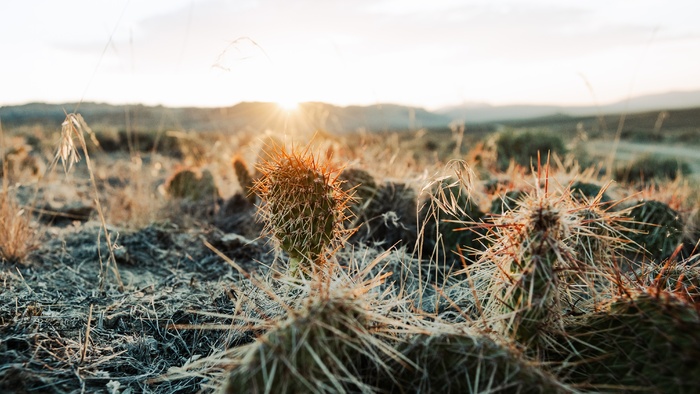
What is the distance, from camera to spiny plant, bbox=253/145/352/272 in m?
2.28

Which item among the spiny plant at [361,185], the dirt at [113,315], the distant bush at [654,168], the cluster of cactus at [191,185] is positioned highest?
the spiny plant at [361,185]

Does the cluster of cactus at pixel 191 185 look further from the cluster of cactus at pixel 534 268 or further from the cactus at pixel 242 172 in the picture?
the cluster of cactus at pixel 534 268

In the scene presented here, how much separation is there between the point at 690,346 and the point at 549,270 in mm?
421

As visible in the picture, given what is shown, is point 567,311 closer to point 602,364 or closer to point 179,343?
point 602,364

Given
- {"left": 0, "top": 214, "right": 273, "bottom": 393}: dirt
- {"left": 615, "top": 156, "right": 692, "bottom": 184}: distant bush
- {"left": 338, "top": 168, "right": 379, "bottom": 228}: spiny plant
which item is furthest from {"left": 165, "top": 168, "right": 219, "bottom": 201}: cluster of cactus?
{"left": 615, "top": 156, "right": 692, "bottom": 184}: distant bush

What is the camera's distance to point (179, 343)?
2402 mm

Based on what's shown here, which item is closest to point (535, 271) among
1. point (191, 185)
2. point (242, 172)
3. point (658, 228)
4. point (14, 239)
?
point (658, 228)

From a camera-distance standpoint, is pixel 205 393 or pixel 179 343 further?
pixel 179 343

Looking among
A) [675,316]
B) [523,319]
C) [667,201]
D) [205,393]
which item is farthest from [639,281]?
[667,201]

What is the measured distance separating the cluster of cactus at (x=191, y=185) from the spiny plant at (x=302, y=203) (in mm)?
3700

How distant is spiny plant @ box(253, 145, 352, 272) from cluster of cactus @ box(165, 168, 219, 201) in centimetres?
370

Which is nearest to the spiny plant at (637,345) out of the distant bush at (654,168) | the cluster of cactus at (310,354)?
the cluster of cactus at (310,354)

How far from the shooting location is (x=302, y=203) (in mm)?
2285

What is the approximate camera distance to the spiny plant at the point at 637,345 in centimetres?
140
